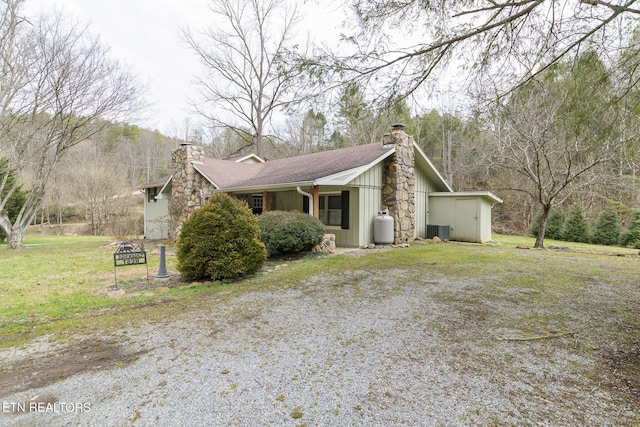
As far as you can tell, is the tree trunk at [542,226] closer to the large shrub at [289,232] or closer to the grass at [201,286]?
the grass at [201,286]

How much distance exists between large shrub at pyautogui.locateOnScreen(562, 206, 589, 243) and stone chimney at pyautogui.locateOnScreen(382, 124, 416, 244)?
392 inches

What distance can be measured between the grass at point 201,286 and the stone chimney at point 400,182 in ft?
4.57

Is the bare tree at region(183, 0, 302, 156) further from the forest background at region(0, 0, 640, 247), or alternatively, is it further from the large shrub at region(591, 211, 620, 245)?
the large shrub at region(591, 211, 620, 245)

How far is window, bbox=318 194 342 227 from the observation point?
11.5 m

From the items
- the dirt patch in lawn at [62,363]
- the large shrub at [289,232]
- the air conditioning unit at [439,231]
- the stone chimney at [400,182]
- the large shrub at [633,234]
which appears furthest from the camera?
the large shrub at [633,234]

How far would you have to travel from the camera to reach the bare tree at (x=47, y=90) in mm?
10727

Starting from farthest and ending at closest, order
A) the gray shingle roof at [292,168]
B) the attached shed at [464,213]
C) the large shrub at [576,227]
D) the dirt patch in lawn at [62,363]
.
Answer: the large shrub at [576,227], the attached shed at [464,213], the gray shingle roof at [292,168], the dirt patch in lawn at [62,363]

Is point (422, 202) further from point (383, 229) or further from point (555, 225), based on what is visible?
point (555, 225)

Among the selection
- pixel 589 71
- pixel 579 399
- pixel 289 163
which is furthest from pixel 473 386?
pixel 289 163

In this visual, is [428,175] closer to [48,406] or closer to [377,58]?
[377,58]

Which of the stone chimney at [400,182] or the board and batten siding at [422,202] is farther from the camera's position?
the board and batten siding at [422,202]

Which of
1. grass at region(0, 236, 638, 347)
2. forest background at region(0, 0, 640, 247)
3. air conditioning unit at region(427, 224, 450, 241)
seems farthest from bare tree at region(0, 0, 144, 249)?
air conditioning unit at region(427, 224, 450, 241)

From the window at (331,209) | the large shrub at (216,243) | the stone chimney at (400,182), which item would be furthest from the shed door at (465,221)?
the large shrub at (216,243)

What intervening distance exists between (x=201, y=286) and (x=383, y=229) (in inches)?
253
